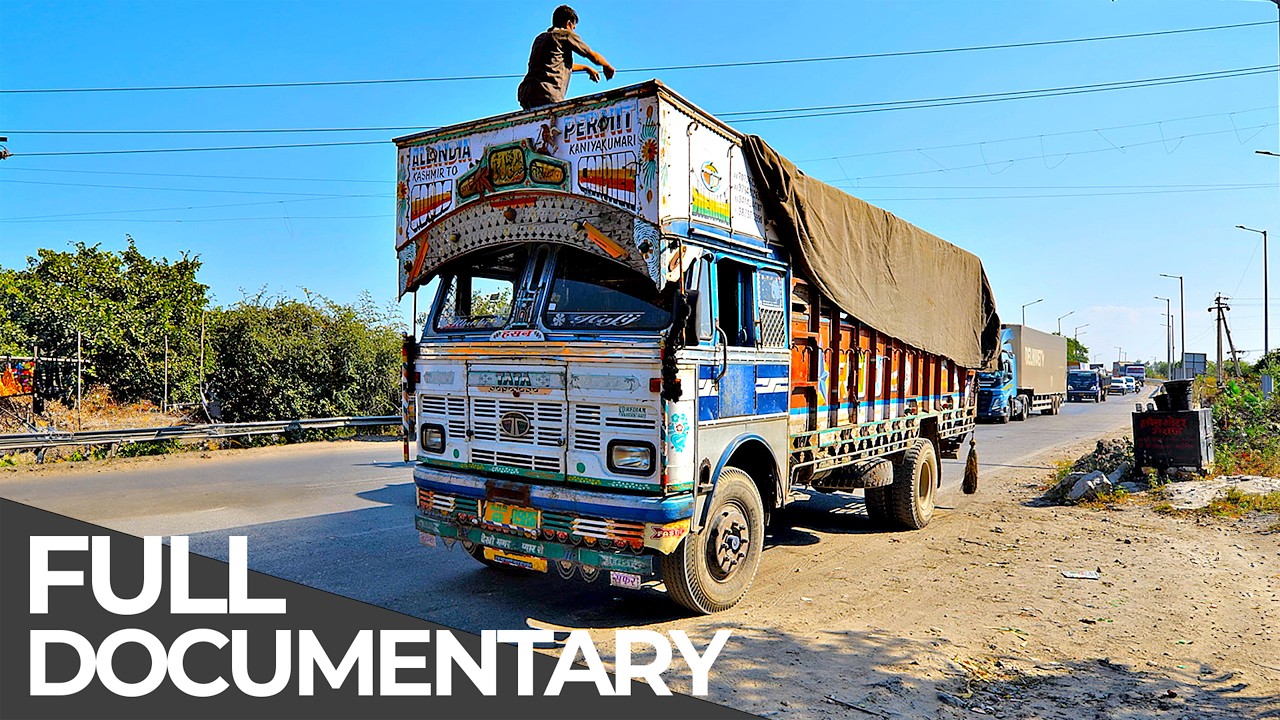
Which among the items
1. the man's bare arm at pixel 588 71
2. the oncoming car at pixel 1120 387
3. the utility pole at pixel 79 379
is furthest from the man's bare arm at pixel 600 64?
the oncoming car at pixel 1120 387

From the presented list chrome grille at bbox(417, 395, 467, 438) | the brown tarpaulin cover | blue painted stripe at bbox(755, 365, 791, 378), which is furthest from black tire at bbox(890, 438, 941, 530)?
chrome grille at bbox(417, 395, 467, 438)

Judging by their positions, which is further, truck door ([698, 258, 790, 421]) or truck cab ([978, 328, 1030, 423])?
truck cab ([978, 328, 1030, 423])

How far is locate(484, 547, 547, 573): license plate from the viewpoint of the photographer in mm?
6016

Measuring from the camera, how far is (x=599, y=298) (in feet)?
20.0

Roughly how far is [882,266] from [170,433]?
15.0 metres

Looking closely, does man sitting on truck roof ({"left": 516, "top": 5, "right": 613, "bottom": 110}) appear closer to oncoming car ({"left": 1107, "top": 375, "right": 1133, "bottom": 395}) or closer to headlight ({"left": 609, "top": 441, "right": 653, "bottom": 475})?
headlight ({"left": 609, "top": 441, "right": 653, "bottom": 475})

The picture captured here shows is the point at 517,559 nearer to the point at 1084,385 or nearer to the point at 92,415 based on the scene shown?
the point at 92,415

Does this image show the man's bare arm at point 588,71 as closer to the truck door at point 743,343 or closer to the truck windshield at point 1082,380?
the truck door at point 743,343

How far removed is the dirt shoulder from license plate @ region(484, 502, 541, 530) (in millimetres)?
922

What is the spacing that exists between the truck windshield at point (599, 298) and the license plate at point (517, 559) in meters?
1.67

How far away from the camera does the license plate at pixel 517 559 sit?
19.7 ft

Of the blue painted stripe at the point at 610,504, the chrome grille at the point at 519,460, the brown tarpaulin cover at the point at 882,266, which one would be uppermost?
the brown tarpaulin cover at the point at 882,266

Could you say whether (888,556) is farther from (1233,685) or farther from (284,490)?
(284,490)

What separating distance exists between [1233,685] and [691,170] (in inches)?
186
